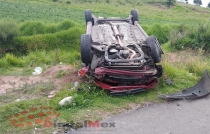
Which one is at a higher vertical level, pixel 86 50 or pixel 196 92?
pixel 86 50

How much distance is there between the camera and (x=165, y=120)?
5.42 m

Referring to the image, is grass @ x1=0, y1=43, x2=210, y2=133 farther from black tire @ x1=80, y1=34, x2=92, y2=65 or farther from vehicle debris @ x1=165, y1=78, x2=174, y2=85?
black tire @ x1=80, y1=34, x2=92, y2=65

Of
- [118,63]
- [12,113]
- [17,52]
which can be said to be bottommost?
[17,52]

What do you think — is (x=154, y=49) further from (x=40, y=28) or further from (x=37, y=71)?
(x=40, y=28)

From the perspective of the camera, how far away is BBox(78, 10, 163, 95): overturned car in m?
6.15

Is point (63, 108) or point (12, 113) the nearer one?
point (12, 113)

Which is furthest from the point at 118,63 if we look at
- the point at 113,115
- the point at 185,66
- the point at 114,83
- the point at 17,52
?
the point at 17,52

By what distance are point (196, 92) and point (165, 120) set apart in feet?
5.97

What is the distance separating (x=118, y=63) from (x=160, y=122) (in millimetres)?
1701

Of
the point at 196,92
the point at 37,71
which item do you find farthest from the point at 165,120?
the point at 37,71

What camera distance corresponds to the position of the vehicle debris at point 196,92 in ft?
21.0

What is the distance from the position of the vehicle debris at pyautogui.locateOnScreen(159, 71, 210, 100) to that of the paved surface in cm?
17

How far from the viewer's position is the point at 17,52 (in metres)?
11.4

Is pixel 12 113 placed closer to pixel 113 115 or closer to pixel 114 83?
pixel 113 115
